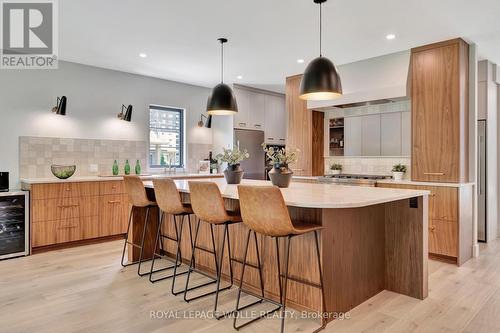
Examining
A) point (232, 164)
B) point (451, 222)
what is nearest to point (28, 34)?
point (232, 164)

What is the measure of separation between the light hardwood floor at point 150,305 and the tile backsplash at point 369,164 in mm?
1698

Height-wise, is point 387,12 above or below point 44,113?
above

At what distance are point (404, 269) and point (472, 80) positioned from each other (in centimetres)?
263

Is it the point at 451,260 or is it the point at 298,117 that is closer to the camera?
the point at 451,260

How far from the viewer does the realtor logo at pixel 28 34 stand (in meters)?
3.18

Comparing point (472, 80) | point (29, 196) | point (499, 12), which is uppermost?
point (499, 12)

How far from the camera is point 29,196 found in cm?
402

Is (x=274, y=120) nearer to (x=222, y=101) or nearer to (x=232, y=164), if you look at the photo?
(x=222, y=101)

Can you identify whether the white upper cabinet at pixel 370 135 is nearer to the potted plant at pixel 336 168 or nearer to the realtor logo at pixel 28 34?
the potted plant at pixel 336 168

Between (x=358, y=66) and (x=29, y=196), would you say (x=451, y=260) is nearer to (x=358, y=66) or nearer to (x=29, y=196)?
(x=358, y=66)

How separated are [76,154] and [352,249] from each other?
4.18 meters

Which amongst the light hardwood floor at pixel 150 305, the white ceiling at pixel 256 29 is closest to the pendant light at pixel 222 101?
the white ceiling at pixel 256 29

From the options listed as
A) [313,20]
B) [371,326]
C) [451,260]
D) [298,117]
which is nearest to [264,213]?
[371,326]

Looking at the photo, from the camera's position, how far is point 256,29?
3.62 meters
